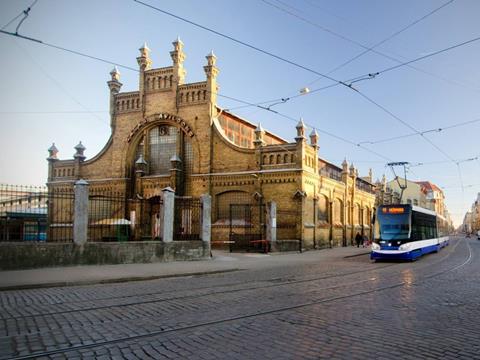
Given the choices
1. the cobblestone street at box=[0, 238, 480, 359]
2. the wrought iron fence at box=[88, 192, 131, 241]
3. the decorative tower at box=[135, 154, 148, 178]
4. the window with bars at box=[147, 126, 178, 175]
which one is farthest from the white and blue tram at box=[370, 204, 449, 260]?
the decorative tower at box=[135, 154, 148, 178]

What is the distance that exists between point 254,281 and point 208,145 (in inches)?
769

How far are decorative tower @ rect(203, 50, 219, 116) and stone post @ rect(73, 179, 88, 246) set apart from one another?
16321 mm

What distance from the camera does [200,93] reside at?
105 feet

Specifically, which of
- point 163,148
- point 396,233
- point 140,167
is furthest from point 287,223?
point 140,167

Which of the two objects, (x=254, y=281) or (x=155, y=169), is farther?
(x=155, y=169)

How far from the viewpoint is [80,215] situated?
16.5m

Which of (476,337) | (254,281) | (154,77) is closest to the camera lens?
(476,337)

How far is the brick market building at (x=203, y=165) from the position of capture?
2878 centimetres

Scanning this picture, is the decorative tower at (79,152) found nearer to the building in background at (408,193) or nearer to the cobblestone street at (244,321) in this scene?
the cobblestone street at (244,321)

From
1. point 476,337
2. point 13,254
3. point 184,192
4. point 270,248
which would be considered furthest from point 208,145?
point 476,337

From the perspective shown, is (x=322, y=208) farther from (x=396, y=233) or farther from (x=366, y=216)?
(x=366, y=216)

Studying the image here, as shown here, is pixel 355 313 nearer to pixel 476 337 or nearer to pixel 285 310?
pixel 285 310

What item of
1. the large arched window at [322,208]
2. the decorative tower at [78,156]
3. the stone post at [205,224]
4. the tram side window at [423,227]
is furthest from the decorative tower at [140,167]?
the tram side window at [423,227]

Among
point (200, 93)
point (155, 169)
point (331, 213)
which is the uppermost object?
point (200, 93)
